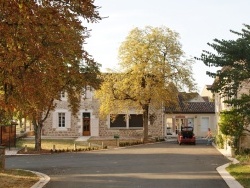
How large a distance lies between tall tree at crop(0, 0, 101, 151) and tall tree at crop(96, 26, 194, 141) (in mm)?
24238

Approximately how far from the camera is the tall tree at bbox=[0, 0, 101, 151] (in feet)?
34.0

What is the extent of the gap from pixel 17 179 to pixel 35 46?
6.34 meters

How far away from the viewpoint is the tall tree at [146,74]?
1490 inches

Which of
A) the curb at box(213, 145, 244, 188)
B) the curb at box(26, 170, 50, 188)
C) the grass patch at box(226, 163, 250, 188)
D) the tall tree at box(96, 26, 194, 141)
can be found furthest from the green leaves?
the tall tree at box(96, 26, 194, 141)

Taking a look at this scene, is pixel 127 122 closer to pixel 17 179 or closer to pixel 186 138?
pixel 186 138

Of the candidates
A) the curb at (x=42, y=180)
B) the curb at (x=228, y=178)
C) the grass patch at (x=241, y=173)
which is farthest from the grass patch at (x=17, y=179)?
the grass patch at (x=241, y=173)

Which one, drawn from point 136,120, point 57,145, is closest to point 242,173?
point 57,145

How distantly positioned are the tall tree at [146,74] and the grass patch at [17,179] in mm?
21151

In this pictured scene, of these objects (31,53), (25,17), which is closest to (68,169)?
(31,53)

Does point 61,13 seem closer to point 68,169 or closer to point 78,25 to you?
point 78,25

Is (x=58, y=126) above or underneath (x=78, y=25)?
underneath

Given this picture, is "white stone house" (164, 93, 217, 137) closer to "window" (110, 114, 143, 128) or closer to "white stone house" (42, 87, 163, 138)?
"white stone house" (42, 87, 163, 138)

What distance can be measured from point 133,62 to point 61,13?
27.3m

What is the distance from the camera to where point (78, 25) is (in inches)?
462
